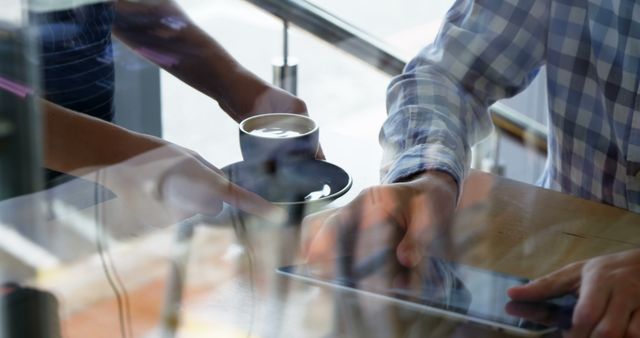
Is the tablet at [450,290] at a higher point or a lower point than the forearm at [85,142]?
lower

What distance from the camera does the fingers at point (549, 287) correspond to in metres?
0.52

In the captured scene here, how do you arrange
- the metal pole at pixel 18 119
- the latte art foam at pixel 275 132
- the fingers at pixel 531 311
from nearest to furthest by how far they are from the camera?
the metal pole at pixel 18 119 → the fingers at pixel 531 311 → the latte art foam at pixel 275 132

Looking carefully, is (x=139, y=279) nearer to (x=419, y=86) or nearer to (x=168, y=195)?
(x=168, y=195)

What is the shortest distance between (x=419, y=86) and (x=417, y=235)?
0.25 m

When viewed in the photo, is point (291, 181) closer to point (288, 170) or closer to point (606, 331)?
point (288, 170)

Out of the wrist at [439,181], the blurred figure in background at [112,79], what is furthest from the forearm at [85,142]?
the wrist at [439,181]

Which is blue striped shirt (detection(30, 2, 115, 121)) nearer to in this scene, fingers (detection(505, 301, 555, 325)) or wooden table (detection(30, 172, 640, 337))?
wooden table (detection(30, 172, 640, 337))

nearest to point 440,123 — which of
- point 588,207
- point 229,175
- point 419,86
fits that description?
point 419,86

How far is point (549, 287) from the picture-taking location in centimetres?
53

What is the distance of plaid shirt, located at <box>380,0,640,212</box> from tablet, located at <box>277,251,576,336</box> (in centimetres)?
22

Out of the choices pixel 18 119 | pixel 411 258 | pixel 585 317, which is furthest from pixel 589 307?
pixel 18 119

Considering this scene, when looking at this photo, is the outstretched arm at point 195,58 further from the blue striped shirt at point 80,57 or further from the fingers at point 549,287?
the fingers at point 549,287

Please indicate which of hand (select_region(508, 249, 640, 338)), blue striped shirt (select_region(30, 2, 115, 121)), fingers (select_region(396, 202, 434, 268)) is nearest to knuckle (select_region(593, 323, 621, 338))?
hand (select_region(508, 249, 640, 338))

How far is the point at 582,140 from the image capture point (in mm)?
875
